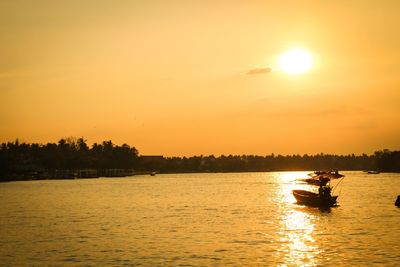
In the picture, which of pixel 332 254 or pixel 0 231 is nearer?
pixel 332 254

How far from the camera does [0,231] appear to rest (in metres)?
66.8

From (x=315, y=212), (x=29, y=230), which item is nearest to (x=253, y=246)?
(x=29, y=230)

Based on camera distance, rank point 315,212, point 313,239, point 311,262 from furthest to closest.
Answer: point 315,212, point 313,239, point 311,262

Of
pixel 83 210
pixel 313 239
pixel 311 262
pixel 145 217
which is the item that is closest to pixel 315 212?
pixel 145 217

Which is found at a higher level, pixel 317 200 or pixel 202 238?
pixel 317 200

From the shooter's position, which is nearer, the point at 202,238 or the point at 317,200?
the point at 202,238

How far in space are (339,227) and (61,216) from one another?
44.4 meters

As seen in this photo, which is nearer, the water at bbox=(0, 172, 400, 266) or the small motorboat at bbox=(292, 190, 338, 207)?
the water at bbox=(0, 172, 400, 266)

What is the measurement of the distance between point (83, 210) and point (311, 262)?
64.1 meters

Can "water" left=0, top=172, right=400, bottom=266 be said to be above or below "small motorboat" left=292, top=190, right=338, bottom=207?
below

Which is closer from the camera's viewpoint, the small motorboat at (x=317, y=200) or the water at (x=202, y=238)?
the water at (x=202, y=238)

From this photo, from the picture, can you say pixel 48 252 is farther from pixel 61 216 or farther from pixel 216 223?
pixel 61 216

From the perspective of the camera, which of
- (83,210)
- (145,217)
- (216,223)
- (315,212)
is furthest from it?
(83,210)

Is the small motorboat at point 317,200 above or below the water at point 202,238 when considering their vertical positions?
above
